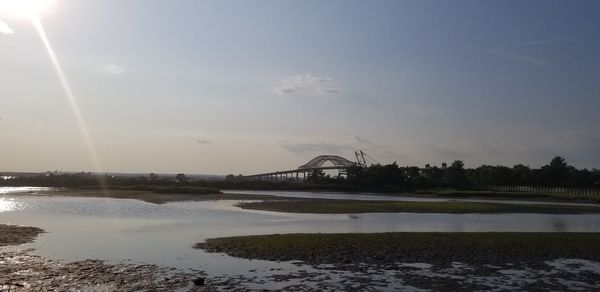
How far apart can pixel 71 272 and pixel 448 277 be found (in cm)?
1263

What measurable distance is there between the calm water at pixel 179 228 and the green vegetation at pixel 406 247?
195 centimetres

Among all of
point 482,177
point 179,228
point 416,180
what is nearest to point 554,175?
point 482,177

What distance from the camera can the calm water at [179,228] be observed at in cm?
2280

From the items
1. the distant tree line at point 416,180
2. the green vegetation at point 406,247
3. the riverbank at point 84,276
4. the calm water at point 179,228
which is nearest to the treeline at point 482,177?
the distant tree line at point 416,180

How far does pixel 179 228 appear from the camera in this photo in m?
34.3

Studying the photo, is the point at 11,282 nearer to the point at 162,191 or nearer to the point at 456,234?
the point at 456,234

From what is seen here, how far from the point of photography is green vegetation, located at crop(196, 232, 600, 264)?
23578mm

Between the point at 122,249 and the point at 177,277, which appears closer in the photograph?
the point at 177,277

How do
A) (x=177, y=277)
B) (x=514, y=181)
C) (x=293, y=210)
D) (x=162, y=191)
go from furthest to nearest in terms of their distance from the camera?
(x=514, y=181) → (x=162, y=191) → (x=293, y=210) → (x=177, y=277)

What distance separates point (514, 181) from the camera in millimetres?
140750

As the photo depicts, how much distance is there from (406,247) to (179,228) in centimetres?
1445

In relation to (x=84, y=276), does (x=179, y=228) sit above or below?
above

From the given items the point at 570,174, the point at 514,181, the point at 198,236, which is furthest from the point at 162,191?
the point at 570,174

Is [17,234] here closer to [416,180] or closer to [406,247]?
[406,247]
